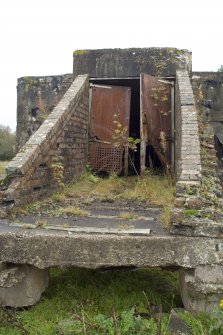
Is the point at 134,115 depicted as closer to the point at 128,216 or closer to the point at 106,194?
the point at 106,194

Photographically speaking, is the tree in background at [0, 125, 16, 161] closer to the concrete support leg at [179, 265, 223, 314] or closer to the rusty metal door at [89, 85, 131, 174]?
the rusty metal door at [89, 85, 131, 174]

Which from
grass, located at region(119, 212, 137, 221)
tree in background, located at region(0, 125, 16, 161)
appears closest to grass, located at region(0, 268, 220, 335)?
grass, located at region(119, 212, 137, 221)

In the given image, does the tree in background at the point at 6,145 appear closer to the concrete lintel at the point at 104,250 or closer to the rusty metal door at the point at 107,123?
the rusty metal door at the point at 107,123

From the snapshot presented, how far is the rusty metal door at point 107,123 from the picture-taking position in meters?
8.62

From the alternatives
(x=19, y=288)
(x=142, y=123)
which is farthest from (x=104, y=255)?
(x=142, y=123)

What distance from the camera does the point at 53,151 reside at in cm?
656

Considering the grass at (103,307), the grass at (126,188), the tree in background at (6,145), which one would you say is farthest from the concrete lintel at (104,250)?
the tree in background at (6,145)

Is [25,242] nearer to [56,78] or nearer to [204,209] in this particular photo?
[204,209]

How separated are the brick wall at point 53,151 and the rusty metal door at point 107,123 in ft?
0.75

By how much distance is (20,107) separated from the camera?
998 centimetres

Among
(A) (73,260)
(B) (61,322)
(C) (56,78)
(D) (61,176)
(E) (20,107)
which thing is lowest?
(B) (61,322)

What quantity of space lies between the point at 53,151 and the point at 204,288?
3633 mm

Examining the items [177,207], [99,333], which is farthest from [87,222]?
[99,333]

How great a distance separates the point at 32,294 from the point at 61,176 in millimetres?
2603
